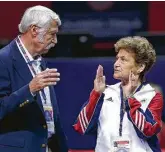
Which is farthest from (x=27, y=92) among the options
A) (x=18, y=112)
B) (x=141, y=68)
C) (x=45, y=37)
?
(x=141, y=68)

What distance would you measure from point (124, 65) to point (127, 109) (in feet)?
0.91

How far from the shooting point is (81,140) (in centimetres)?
552

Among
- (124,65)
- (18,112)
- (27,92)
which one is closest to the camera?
(27,92)

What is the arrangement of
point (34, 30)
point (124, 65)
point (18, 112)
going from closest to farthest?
point (18, 112)
point (34, 30)
point (124, 65)

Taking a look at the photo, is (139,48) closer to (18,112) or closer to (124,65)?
(124,65)

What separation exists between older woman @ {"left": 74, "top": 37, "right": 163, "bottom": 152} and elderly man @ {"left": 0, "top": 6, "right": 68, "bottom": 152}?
228mm

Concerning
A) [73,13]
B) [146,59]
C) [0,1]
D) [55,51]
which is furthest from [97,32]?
[146,59]

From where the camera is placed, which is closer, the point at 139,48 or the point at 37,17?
the point at 37,17

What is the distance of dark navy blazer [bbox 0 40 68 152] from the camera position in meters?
3.75

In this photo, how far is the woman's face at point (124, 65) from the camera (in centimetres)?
402

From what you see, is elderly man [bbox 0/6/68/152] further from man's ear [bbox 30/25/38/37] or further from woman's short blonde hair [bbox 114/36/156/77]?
woman's short blonde hair [bbox 114/36/156/77]

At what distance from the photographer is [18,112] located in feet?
12.6

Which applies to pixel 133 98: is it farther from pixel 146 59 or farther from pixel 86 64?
pixel 86 64

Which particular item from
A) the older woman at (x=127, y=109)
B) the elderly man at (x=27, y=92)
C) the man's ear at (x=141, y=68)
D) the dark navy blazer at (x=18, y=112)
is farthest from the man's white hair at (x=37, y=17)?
the man's ear at (x=141, y=68)
